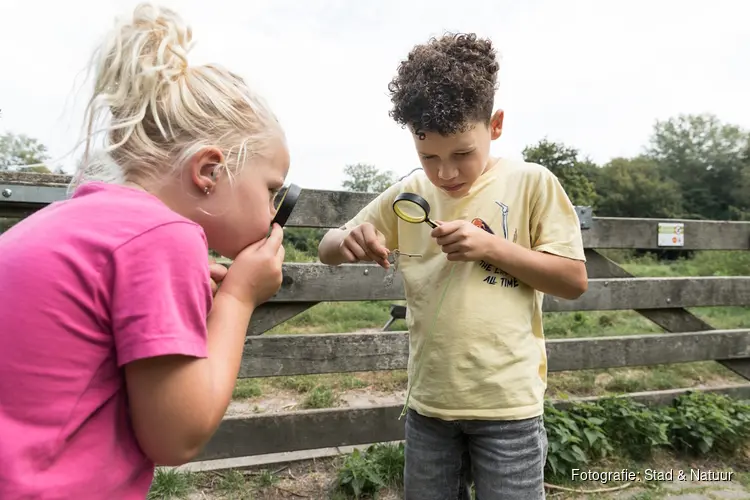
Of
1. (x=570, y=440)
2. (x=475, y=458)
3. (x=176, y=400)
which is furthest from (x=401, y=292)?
(x=176, y=400)

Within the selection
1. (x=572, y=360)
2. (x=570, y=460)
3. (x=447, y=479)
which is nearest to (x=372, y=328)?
(x=572, y=360)

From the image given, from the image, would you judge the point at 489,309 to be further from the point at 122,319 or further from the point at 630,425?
the point at 630,425

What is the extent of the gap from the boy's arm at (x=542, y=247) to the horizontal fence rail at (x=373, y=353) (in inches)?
61.3

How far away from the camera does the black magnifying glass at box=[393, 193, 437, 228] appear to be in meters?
1.69

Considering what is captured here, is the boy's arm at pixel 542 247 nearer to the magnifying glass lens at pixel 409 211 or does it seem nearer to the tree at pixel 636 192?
the magnifying glass lens at pixel 409 211

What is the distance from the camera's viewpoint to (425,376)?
181 centimetres

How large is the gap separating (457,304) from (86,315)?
3.78 feet

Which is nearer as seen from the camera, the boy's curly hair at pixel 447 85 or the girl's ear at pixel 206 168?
the girl's ear at pixel 206 168

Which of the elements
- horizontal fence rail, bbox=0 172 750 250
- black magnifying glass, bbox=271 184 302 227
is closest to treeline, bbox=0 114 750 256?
horizontal fence rail, bbox=0 172 750 250

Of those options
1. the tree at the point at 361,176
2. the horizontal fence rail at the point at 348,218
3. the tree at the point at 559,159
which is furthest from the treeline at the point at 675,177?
the horizontal fence rail at the point at 348,218

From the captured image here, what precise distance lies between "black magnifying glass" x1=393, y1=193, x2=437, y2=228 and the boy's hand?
0.07 m

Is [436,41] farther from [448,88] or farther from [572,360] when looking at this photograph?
[572,360]

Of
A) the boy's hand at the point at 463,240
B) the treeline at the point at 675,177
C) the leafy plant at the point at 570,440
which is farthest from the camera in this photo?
the treeline at the point at 675,177

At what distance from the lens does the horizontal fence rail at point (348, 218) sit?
2.63 meters
